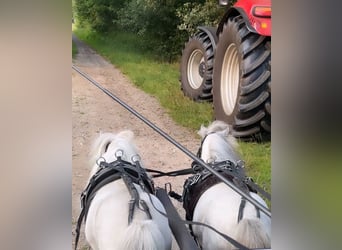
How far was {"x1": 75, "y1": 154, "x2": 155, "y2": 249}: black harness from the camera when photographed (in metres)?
1.31

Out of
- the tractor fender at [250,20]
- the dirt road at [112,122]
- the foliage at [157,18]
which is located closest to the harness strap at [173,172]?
the dirt road at [112,122]

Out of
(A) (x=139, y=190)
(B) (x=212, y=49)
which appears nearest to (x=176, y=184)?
(A) (x=139, y=190)

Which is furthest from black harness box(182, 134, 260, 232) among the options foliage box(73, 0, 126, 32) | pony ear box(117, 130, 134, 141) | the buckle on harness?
foliage box(73, 0, 126, 32)

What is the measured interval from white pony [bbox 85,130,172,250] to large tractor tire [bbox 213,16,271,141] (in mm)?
378

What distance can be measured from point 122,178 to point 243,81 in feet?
1.71

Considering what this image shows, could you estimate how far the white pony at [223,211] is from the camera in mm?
1354

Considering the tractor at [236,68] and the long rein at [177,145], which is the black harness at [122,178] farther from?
the tractor at [236,68]

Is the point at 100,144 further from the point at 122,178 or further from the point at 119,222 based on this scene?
the point at 119,222

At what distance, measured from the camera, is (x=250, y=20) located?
5.34ft

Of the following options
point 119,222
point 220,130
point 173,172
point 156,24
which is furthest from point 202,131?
point 119,222

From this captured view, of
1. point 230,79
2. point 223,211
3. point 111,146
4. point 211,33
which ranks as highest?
point 211,33
